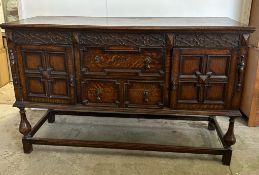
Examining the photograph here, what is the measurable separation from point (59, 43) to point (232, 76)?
1.22m

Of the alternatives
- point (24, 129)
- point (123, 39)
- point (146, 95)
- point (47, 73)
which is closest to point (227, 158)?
point (146, 95)

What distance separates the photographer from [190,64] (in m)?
1.81

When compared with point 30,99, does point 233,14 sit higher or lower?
higher

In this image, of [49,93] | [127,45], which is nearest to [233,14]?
[127,45]

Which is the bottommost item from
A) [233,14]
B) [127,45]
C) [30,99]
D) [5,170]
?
[5,170]

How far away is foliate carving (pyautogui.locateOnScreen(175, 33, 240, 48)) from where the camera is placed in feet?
5.69

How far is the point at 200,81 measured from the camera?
183 cm

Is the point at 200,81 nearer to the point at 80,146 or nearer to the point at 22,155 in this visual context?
the point at 80,146

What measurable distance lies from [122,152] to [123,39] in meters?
0.96

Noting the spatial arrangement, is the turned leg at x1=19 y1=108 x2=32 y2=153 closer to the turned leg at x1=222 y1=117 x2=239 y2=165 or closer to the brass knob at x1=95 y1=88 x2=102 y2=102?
the brass knob at x1=95 y1=88 x2=102 y2=102

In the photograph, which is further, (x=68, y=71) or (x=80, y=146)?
(x=80, y=146)

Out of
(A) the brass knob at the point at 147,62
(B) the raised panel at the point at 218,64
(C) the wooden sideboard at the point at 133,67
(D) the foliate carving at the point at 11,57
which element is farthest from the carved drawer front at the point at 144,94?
(D) the foliate carving at the point at 11,57

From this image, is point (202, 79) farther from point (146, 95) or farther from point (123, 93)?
point (123, 93)

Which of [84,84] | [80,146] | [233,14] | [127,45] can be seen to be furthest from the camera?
[233,14]
